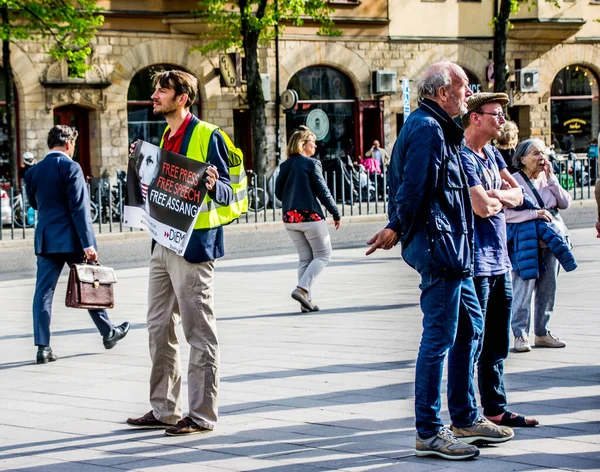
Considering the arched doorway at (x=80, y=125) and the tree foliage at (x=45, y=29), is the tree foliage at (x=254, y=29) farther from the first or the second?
the tree foliage at (x=45, y=29)

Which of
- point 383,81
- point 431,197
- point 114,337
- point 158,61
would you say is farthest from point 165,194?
point 383,81

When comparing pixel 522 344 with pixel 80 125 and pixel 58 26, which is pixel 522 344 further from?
pixel 80 125

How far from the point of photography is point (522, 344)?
991 cm

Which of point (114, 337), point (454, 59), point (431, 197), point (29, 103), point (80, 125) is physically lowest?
point (114, 337)

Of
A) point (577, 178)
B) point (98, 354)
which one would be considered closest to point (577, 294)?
point (98, 354)

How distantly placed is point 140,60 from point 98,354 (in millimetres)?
24953

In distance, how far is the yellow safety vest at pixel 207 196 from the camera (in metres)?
7.34

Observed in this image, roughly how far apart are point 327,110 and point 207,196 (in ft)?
104

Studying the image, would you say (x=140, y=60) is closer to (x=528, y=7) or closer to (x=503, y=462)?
(x=528, y=7)

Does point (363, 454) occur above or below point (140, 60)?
below

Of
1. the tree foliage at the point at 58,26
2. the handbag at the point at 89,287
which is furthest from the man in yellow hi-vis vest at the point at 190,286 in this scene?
the tree foliage at the point at 58,26

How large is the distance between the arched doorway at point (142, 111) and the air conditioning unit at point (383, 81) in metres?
6.82

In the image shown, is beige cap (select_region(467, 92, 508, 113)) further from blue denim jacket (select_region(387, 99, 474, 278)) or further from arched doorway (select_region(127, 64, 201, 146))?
arched doorway (select_region(127, 64, 201, 146))

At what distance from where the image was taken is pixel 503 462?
6.30 metres
